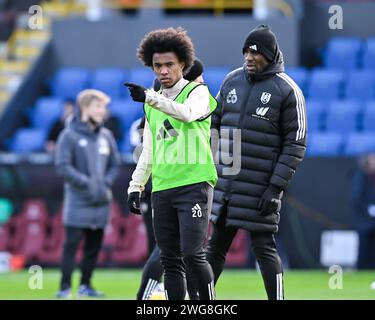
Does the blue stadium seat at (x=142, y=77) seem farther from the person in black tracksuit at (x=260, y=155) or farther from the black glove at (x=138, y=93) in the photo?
the black glove at (x=138, y=93)

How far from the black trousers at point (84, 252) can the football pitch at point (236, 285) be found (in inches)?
10.9

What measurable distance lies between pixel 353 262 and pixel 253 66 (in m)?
9.04

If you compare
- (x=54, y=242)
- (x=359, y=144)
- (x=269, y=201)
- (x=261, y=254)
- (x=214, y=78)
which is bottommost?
(x=54, y=242)

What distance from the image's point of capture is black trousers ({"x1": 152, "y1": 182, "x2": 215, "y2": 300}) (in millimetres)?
8719

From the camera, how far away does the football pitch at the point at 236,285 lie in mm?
12797

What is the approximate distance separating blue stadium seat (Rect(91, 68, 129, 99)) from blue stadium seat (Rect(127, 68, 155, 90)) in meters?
0.22

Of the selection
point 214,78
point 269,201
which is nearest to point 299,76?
point 214,78

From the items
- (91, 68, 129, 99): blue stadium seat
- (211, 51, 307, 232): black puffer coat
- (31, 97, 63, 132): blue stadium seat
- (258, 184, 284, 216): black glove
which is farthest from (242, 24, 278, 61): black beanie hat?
(91, 68, 129, 99): blue stadium seat

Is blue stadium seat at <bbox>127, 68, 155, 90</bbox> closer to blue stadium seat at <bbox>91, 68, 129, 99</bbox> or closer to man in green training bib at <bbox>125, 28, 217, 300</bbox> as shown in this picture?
blue stadium seat at <bbox>91, 68, 129, 99</bbox>

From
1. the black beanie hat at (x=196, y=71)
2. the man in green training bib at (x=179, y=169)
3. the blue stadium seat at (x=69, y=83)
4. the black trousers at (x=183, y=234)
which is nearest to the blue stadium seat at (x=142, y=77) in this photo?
the blue stadium seat at (x=69, y=83)

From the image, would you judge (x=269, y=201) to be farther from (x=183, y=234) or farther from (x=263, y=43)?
(x=263, y=43)

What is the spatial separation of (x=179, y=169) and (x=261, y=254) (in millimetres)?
1221

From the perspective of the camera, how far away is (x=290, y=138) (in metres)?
9.63
